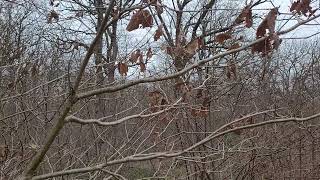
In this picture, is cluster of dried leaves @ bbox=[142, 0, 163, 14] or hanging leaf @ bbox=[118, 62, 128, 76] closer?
cluster of dried leaves @ bbox=[142, 0, 163, 14]

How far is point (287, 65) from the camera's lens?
761 cm

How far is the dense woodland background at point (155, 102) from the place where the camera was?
3.78 m

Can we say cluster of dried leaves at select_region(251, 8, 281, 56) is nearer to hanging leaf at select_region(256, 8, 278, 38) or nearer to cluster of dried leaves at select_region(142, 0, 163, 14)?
hanging leaf at select_region(256, 8, 278, 38)

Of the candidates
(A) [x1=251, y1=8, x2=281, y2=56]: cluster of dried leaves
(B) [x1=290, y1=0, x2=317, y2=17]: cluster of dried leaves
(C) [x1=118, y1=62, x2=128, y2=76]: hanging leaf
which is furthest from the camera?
(C) [x1=118, y1=62, x2=128, y2=76]: hanging leaf

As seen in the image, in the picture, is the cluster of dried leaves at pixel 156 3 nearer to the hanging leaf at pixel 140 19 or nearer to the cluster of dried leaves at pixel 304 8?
the hanging leaf at pixel 140 19

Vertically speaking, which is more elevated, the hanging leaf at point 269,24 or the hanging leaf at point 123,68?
the hanging leaf at point 269,24

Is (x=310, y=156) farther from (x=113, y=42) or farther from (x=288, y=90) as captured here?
(x=113, y=42)

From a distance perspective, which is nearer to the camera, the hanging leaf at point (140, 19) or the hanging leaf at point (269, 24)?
the hanging leaf at point (269, 24)

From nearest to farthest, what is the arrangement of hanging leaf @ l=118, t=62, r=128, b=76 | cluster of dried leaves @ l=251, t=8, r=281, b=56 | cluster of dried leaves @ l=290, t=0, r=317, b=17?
cluster of dried leaves @ l=251, t=8, r=281, b=56, cluster of dried leaves @ l=290, t=0, r=317, b=17, hanging leaf @ l=118, t=62, r=128, b=76

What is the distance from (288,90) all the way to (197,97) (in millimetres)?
2974

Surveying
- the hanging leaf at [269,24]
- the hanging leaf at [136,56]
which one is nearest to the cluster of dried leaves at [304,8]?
the hanging leaf at [269,24]

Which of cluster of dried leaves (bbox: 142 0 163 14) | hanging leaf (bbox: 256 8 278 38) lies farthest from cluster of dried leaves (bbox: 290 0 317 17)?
cluster of dried leaves (bbox: 142 0 163 14)

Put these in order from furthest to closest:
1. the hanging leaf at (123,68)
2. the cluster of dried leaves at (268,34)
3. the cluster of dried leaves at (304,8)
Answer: the hanging leaf at (123,68), the cluster of dried leaves at (304,8), the cluster of dried leaves at (268,34)

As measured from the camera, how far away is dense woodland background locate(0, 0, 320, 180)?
12.4 ft
